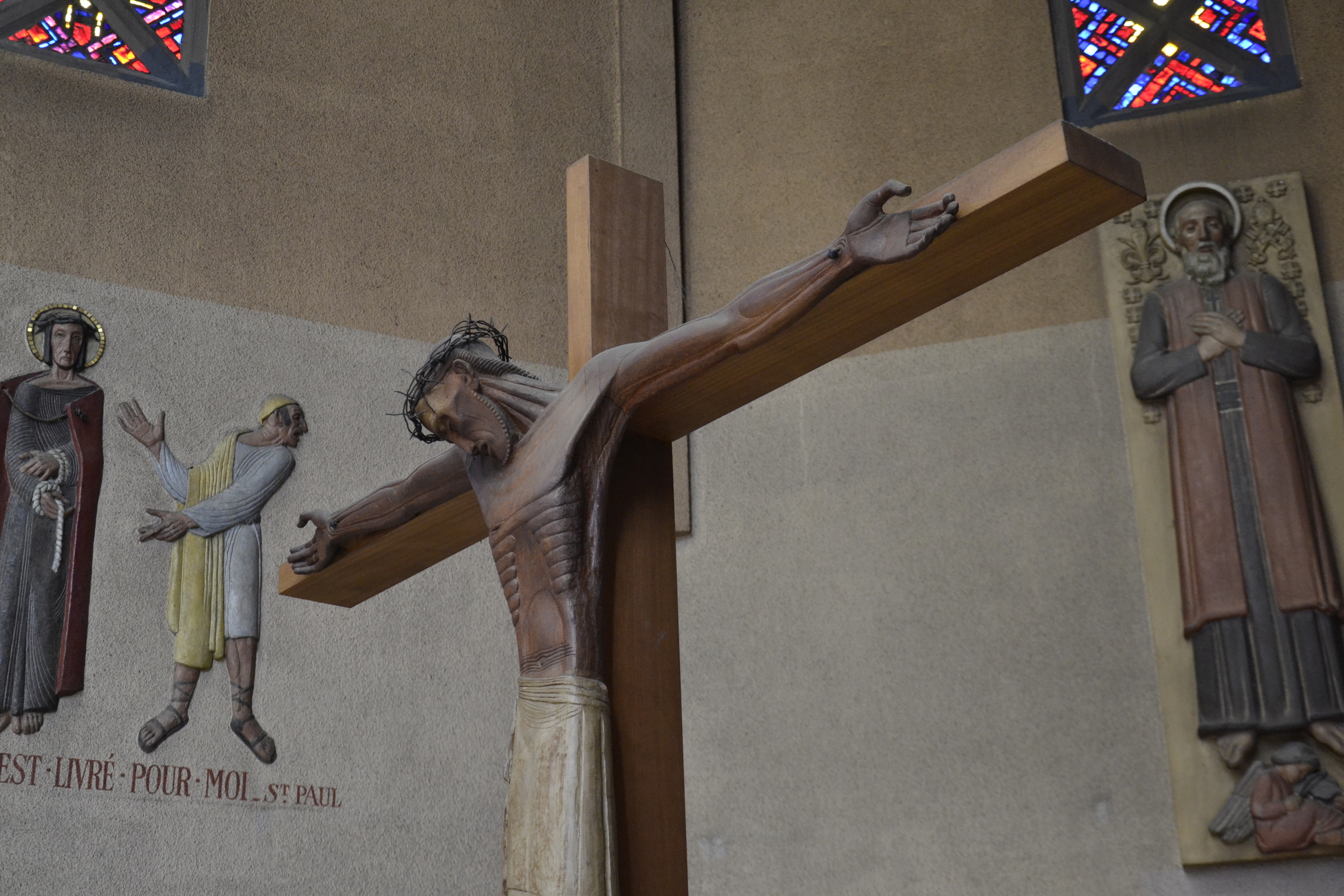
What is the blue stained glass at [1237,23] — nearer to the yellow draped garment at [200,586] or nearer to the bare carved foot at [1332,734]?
the bare carved foot at [1332,734]

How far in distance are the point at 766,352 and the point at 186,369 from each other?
370 cm

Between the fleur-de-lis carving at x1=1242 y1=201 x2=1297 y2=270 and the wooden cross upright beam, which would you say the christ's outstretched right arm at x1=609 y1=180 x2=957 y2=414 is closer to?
the wooden cross upright beam

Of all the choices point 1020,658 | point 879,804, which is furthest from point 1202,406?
point 879,804

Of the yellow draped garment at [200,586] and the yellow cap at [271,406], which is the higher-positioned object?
the yellow cap at [271,406]

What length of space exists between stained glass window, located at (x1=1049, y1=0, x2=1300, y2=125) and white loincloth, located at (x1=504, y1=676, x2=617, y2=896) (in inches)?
191

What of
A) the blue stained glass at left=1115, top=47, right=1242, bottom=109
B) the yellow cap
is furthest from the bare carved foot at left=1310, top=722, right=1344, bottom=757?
the yellow cap

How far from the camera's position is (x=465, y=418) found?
2.46m

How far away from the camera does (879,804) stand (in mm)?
5445

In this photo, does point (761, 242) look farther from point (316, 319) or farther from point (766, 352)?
point (766, 352)

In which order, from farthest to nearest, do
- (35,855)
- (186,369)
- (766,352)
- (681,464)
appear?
Result: 1. (681,464)
2. (186,369)
3. (35,855)
4. (766,352)

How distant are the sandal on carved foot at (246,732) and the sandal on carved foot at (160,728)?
0.57 feet

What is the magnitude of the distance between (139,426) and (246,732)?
1.17 meters

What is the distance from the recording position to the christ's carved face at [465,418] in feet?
8.05

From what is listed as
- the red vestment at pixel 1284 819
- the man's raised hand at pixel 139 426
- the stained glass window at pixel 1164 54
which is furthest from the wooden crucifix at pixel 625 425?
the stained glass window at pixel 1164 54
